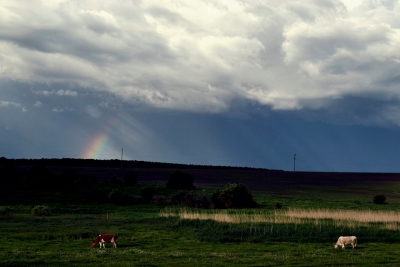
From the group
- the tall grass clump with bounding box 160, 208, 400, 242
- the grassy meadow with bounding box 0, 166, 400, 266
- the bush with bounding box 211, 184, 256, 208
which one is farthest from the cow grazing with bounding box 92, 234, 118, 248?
the bush with bounding box 211, 184, 256, 208

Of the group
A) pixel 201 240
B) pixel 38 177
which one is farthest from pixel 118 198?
pixel 201 240

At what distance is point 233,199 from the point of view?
7825cm

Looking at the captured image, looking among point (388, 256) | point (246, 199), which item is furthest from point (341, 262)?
point (246, 199)

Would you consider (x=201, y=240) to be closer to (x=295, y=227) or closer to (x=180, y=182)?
(x=295, y=227)

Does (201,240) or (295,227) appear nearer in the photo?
(201,240)

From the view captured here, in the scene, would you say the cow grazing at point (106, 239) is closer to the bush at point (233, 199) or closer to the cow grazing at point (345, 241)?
the cow grazing at point (345, 241)

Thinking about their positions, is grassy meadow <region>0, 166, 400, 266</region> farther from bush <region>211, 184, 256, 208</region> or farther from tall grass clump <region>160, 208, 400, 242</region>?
bush <region>211, 184, 256, 208</region>

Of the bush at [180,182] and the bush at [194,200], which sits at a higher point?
the bush at [180,182]

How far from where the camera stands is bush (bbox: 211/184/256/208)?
77.6 meters

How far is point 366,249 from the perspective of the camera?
3381 cm

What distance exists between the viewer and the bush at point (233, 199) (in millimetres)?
77562

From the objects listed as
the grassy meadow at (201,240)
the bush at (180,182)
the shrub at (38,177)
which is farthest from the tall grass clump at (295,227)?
the shrub at (38,177)

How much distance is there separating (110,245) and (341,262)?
16275 millimetres

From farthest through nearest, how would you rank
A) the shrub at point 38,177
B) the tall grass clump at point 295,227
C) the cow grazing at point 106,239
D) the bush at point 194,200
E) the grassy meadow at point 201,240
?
the shrub at point 38,177 → the bush at point 194,200 → the tall grass clump at point 295,227 → the cow grazing at point 106,239 → the grassy meadow at point 201,240
